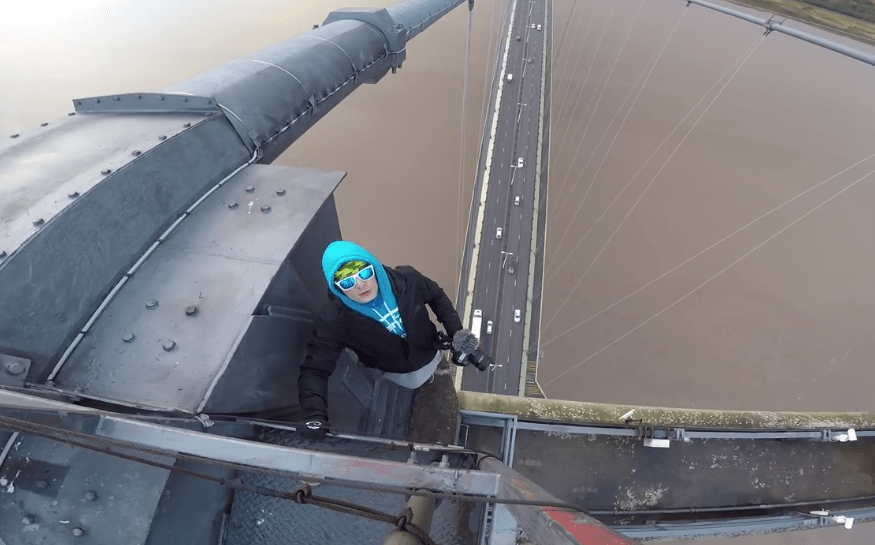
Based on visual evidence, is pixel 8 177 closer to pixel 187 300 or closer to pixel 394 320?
pixel 187 300

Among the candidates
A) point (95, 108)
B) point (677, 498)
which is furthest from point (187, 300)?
point (677, 498)

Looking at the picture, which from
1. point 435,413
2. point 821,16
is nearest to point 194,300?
point 435,413

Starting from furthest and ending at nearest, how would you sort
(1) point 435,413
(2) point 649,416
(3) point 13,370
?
(2) point 649,416 < (1) point 435,413 < (3) point 13,370

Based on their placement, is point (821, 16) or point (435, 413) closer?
point (435, 413)

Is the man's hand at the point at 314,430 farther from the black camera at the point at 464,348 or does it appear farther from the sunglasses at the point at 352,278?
the black camera at the point at 464,348

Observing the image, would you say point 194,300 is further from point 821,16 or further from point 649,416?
point 821,16

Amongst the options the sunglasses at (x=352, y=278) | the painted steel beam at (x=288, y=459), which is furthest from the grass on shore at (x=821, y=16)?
the painted steel beam at (x=288, y=459)

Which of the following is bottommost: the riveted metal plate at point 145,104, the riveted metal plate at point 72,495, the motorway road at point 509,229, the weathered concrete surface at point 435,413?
the riveted metal plate at point 72,495
